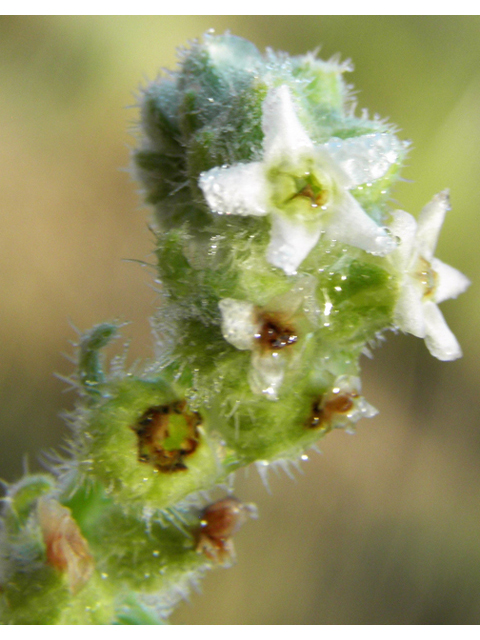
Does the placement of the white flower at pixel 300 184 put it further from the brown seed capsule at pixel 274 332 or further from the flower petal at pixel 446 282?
the flower petal at pixel 446 282

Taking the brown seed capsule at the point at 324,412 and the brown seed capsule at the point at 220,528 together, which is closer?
the brown seed capsule at the point at 324,412

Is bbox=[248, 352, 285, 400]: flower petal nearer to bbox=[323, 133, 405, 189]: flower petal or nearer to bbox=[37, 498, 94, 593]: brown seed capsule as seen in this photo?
bbox=[323, 133, 405, 189]: flower petal

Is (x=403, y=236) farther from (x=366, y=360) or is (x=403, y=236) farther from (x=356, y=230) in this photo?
(x=366, y=360)

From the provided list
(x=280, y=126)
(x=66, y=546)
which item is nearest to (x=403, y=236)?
(x=280, y=126)

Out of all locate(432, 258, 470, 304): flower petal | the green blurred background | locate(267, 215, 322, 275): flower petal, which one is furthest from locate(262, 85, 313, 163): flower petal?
the green blurred background

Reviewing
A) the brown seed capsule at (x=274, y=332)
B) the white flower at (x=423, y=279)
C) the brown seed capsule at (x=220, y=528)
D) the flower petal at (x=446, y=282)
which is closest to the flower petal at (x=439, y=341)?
the white flower at (x=423, y=279)
